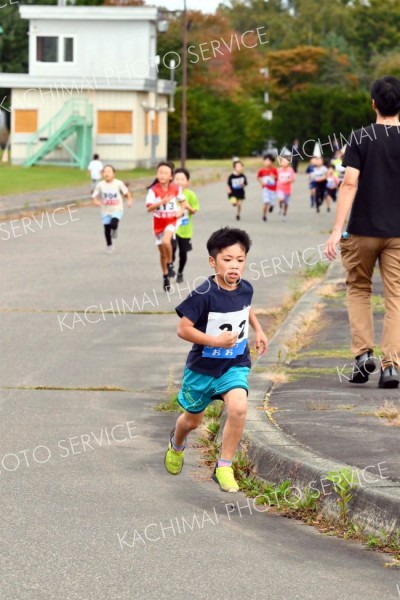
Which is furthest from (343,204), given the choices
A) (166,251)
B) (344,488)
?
(166,251)

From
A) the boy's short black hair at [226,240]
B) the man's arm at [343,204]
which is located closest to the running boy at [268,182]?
the man's arm at [343,204]

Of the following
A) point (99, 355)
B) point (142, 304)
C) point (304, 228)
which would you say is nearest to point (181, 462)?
point (99, 355)

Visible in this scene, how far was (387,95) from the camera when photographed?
9.72 metres

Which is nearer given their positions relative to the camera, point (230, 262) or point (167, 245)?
point (230, 262)

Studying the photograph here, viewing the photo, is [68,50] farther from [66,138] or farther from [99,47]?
[66,138]

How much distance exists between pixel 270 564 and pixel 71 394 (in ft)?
15.1

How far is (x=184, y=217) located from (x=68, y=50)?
46.4 meters

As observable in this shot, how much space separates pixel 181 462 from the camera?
7629mm

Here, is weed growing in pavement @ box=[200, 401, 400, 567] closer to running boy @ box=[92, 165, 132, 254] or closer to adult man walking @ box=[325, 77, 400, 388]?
adult man walking @ box=[325, 77, 400, 388]

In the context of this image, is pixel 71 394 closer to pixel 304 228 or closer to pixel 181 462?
pixel 181 462

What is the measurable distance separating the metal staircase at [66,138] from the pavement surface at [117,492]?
45177 mm

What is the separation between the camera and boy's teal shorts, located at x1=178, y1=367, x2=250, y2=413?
23.7ft

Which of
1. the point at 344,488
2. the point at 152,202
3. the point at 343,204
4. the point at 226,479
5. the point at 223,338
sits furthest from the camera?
the point at 152,202

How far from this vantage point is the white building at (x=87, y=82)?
6256 centimetres
